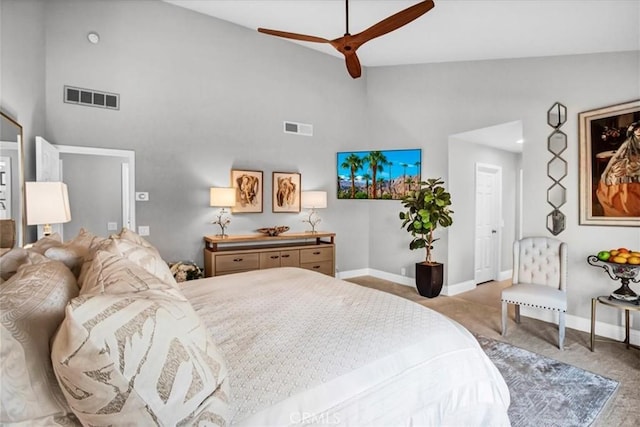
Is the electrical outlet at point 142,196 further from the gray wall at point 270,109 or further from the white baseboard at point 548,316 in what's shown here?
the white baseboard at point 548,316

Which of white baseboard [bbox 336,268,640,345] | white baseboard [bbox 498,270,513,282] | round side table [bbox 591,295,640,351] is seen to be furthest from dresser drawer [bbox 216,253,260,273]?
white baseboard [bbox 498,270,513,282]

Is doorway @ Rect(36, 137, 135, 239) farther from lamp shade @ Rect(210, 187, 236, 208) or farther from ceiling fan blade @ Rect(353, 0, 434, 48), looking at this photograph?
ceiling fan blade @ Rect(353, 0, 434, 48)

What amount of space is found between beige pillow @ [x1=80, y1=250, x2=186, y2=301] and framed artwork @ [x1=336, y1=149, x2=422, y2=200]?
4.55 m

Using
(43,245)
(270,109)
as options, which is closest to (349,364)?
(43,245)

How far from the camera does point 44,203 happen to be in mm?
2396

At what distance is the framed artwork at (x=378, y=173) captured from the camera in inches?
207

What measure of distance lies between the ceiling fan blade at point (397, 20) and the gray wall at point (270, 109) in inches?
90.7

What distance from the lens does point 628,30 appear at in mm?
2869

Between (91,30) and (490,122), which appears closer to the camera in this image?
(91,30)

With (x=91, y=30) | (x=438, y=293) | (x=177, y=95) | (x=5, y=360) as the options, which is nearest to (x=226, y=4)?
(x=177, y=95)

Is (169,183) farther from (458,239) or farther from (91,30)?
(458,239)

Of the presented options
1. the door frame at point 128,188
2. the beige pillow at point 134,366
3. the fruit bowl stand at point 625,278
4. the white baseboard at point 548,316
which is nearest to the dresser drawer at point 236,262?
the door frame at point 128,188

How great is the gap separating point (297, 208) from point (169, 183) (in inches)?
75.2

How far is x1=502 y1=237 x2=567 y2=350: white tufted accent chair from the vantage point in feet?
10.1
